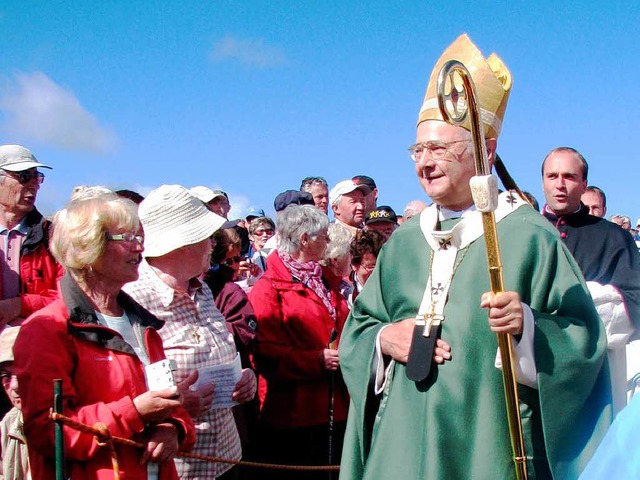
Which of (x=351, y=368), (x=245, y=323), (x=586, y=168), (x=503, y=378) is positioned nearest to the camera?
(x=503, y=378)

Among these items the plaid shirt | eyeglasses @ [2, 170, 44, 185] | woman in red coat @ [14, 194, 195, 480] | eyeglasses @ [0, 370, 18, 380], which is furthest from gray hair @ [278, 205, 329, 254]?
eyeglasses @ [0, 370, 18, 380]

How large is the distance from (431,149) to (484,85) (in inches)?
16.4

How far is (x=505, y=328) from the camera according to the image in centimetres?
298

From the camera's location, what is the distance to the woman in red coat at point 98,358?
3068mm

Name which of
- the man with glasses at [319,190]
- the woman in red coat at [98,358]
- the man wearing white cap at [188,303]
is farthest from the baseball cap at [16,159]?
the man with glasses at [319,190]

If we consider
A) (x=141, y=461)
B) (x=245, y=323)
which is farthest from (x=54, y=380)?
(x=245, y=323)

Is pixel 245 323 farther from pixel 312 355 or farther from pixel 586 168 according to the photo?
pixel 586 168

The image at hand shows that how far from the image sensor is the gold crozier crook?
288 cm

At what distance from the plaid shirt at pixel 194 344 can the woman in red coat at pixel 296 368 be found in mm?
1007

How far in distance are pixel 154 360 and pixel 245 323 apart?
1.60m

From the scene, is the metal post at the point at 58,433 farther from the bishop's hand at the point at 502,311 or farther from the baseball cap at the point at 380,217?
the baseball cap at the point at 380,217

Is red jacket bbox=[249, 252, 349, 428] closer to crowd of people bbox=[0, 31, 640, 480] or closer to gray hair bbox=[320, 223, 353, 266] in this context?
gray hair bbox=[320, 223, 353, 266]

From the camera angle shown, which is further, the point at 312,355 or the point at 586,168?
the point at 586,168

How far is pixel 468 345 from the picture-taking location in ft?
11.0
